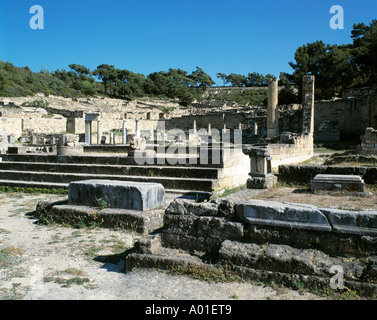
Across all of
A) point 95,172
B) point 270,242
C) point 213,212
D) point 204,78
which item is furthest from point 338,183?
point 204,78

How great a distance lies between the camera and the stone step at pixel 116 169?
8.57 meters

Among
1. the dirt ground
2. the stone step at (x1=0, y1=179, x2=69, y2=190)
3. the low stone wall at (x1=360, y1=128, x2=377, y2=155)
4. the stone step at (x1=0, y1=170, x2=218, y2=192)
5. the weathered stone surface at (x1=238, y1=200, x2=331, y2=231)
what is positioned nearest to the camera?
the weathered stone surface at (x1=238, y1=200, x2=331, y2=231)

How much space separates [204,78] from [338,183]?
87812 mm

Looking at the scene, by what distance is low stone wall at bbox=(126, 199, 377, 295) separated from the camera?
128 inches

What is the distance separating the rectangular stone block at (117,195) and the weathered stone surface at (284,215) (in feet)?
7.93

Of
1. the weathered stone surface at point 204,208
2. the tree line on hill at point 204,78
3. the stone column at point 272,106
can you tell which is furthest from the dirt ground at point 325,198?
the tree line on hill at point 204,78

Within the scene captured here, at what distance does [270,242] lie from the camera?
371 cm

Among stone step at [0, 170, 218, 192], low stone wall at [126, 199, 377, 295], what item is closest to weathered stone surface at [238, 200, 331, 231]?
low stone wall at [126, 199, 377, 295]

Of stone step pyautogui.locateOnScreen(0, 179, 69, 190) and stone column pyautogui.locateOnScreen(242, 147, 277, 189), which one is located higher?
stone column pyautogui.locateOnScreen(242, 147, 277, 189)

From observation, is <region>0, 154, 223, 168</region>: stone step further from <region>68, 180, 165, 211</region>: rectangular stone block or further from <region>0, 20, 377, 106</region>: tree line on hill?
<region>0, 20, 377, 106</region>: tree line on hill

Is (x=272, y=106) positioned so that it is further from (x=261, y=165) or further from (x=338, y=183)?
(x=338, y=183)

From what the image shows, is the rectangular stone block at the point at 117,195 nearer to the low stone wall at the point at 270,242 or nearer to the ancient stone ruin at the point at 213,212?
the ancient stone ruin at the point at 213,212

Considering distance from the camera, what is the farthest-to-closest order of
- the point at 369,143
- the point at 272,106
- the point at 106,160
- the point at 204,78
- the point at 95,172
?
the point at 204,78
the point at 272,106
the point at 369,143
the point at 106,160
the point at 95,172
